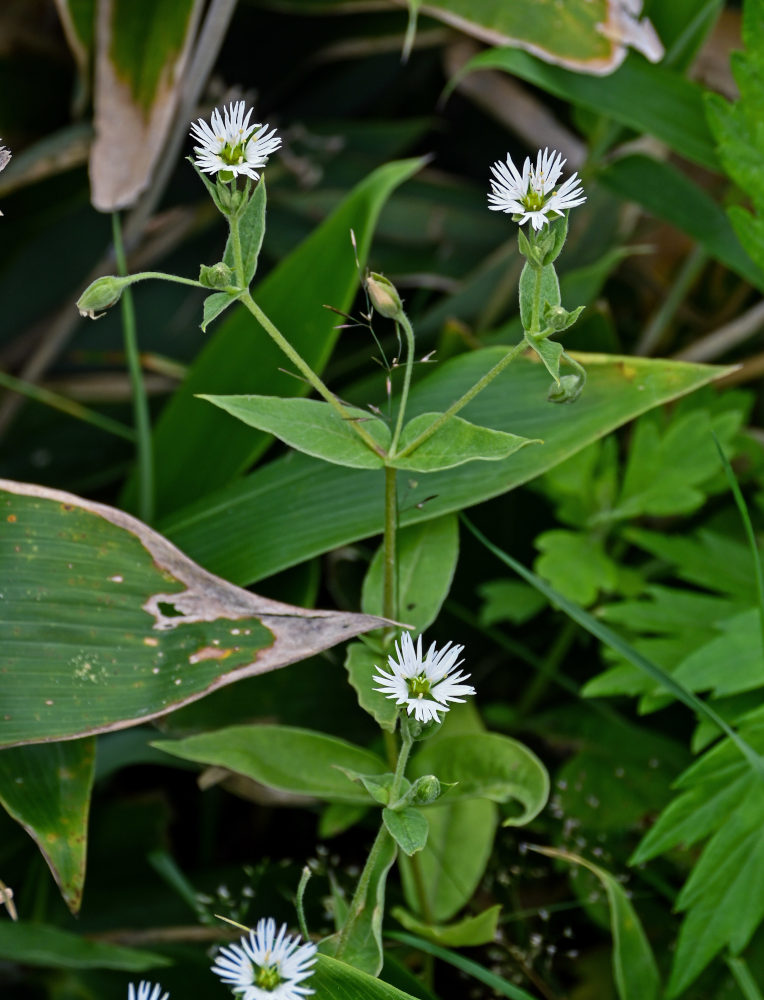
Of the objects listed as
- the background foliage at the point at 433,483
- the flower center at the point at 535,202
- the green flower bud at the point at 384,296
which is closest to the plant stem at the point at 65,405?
the background foliage at the point at 433,483

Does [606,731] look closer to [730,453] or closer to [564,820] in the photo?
[564,820]

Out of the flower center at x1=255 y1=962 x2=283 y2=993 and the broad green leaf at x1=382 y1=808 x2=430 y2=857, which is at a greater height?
the broad green leaf at x1=382 y1=808 x2=430 y2=857

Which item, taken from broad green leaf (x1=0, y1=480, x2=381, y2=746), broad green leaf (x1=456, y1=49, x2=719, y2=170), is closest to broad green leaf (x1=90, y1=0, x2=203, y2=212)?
broad green leaf (x1=456, y1=49, x2=719, y2=170)

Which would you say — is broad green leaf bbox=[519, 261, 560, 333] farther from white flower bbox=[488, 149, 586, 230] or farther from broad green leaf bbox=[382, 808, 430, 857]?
broad green leaf bbox=[382, 808, 430, 857]

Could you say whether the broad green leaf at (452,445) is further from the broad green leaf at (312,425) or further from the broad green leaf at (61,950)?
the broad green leaf at (61,950)

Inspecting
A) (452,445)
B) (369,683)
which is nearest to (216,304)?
(452,445)
